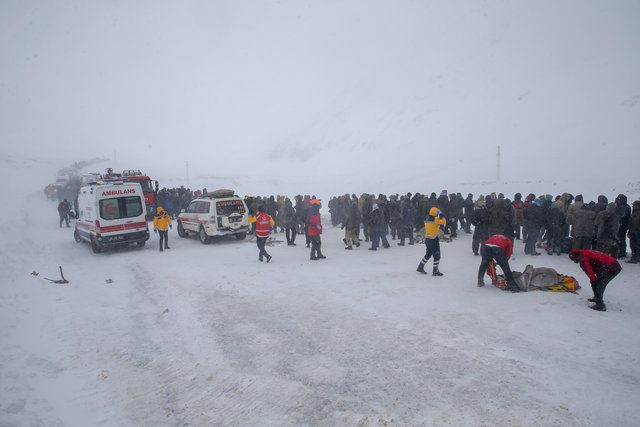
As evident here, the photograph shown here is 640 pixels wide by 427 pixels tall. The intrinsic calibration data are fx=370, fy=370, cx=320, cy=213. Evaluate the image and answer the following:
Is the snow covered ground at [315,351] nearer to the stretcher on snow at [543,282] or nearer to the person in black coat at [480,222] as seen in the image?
the stretcher on snow at [543,282]

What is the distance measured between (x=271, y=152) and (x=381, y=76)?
3766 cm

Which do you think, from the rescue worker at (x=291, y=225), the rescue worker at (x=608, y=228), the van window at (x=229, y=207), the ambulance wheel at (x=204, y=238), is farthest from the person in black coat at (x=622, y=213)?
the ambulance wheel at (x=204, y=238)

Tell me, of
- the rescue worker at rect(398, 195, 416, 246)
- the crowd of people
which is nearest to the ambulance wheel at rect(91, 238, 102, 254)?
the crowd of people

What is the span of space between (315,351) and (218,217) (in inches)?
409

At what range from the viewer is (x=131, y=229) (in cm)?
1410

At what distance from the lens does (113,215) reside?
45.3 ft

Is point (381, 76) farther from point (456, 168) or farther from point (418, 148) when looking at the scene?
point (456, 168)

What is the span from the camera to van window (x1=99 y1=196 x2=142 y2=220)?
44.7 ft

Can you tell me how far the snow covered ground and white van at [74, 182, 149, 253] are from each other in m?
3.75

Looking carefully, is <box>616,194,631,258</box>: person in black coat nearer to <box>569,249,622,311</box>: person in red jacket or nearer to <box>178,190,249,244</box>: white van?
<box>569,249,622,311</box>: person in red jacket

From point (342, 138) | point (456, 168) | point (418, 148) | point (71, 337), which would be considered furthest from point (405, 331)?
point (342, 138)

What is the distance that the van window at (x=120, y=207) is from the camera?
1363 cm

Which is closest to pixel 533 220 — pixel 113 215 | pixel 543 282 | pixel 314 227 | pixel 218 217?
pixel 543 282

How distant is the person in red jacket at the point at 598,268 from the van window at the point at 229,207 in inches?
472
